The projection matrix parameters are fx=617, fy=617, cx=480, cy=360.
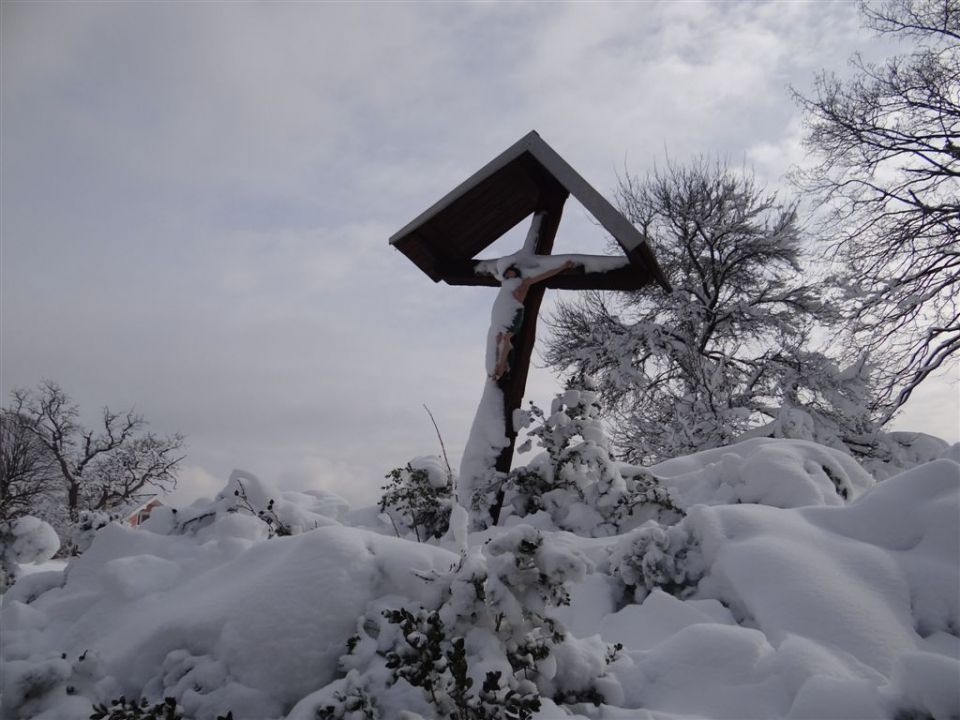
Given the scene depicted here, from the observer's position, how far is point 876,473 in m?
10.1

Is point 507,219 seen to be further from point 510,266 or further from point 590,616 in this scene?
point 590,616

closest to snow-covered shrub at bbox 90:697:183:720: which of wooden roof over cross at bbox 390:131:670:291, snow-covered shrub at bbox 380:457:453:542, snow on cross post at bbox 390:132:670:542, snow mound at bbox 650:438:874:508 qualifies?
snow-covered shrub at bbox 380:457:453:542

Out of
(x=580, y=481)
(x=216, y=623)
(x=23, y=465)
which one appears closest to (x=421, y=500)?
(x=580, y=481)

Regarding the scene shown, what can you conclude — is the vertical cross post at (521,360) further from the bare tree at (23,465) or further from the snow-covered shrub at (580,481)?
the bare tree at (23,465)

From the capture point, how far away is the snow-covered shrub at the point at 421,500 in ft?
14.2

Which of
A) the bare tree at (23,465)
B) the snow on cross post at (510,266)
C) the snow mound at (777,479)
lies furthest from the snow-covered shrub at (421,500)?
the bare tree at (23,465)

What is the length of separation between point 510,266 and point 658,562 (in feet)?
9.56

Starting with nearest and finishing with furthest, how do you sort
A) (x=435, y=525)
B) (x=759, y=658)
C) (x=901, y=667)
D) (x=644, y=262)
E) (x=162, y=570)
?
(x=901, y=667) < (x=759, y=658) < (x=162, y=570) < (x=435, y=525) < (x=644, y=262)

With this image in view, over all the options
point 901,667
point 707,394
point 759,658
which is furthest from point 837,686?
point 707,394

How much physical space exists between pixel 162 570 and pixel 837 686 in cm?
255

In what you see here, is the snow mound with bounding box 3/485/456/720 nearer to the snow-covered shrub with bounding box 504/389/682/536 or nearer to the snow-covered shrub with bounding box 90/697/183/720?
the snow-covered shrub with bounding box 90/697/183/720

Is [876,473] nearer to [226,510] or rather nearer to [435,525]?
[435,525]

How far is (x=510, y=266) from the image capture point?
16.7 ft

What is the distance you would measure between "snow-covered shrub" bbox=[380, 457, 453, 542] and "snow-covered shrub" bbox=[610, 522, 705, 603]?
5.50 feet
